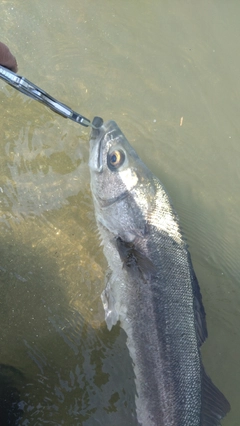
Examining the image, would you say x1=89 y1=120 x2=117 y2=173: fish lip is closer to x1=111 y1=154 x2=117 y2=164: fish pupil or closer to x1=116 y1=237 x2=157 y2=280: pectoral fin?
x1=111 y1=154 x2=117 y2=164: fish pupil

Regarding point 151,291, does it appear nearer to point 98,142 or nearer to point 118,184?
point 118,184

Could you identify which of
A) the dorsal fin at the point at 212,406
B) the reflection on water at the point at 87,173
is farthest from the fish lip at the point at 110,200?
the dorsal fin at the point at 212,406

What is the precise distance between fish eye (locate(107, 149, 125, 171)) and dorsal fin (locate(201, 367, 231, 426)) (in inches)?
86.3

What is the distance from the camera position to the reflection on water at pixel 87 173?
4.04m

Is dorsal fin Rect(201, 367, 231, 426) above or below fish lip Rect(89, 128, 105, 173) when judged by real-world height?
below

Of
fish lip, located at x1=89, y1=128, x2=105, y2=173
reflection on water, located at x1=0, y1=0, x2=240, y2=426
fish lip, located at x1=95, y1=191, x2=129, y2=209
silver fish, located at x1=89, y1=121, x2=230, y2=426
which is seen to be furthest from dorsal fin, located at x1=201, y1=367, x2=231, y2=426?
fish lip, located at x1=89, y1=128, x2=105, y2=173

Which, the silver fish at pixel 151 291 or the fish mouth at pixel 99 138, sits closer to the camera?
the silver fish at pixel 151 291

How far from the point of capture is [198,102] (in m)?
5.11

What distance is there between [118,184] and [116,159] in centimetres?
27

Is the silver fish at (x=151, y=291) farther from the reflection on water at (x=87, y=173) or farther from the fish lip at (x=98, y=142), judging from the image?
the reflection on water at (x=87, y=173)

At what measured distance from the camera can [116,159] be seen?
3760 mm

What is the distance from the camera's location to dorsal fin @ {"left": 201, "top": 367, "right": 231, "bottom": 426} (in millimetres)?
3178

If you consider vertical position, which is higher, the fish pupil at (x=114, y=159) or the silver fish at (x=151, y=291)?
the fish pupil at (x=114, y=159)

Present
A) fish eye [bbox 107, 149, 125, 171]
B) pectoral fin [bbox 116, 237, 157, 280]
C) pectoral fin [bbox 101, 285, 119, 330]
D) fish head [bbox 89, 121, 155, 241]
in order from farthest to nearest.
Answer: pectoral fin [bbox 101, 285, 119, 330]
fish eye [bbox 107, 149, 125, 171]
fish head [bbox 89, 121, 155, 241]
pectoral fin [bbox 116, 237, 157, 280]
